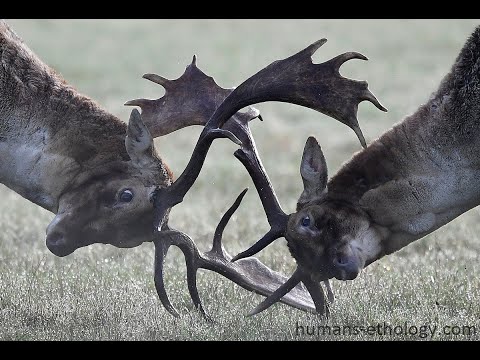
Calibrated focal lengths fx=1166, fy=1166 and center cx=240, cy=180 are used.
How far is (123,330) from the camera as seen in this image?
8.09 meters

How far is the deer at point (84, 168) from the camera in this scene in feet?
27.4

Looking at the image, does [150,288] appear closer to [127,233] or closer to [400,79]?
→ [127,233]

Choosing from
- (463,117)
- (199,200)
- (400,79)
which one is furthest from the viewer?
(400,79)

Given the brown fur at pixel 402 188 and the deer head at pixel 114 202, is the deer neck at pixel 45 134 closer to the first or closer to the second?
the deer head at pixel 114 202

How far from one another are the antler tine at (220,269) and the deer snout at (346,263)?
1.24 ft

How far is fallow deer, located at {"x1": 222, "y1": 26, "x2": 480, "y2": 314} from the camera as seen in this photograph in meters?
8.33

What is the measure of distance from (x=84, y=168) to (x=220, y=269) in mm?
1245

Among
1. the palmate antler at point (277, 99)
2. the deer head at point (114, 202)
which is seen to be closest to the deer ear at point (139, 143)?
the deer head at point (114, 202)

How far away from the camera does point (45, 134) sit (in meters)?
8.66

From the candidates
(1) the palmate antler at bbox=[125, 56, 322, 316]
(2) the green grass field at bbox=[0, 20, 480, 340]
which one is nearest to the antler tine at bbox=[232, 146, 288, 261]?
(1) the palmate antler at bbox=[125, 56, 322, 316]

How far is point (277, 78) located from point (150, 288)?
2165mm

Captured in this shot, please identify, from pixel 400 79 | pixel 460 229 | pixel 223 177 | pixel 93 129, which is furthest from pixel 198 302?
pixel 400 79

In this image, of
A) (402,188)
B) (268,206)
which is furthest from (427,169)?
(268,206)

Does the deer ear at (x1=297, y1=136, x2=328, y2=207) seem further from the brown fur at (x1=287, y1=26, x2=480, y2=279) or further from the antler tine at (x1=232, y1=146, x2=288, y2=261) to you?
the antler tine at (x1=232, y1=146, x2=288, y2=261)
